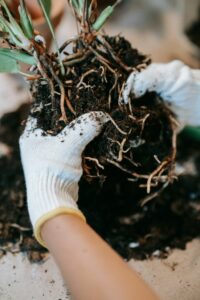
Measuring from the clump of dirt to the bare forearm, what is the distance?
0.50 ft

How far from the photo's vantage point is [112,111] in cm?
76

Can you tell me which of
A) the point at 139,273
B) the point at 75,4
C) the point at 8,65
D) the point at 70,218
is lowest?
the point at 139,273

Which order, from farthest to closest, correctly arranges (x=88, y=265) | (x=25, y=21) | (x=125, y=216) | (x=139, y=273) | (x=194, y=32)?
(x=194, y=32) → (x=125, y=216) → (x=139, y=273) → (x=25, y=21) → (x=88, y=265)

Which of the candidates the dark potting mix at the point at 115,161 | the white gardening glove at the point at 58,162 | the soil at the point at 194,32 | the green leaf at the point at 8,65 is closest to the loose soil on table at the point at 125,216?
the dark potting mix at the point at 115,161

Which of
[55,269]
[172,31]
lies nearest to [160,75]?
[55,269]

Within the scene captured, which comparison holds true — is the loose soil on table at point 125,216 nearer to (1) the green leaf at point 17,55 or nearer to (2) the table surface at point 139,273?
(2) the table surface at point 139,273

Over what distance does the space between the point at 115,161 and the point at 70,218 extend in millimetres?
172

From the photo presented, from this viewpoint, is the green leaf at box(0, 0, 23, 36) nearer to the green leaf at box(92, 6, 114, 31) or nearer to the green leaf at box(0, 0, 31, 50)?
the green leaf at box(0, 0, 31, 50)

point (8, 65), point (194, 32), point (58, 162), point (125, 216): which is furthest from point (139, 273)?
point (194, 32)

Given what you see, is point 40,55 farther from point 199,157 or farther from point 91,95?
point 199,157

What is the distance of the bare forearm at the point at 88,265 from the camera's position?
566 millimetres

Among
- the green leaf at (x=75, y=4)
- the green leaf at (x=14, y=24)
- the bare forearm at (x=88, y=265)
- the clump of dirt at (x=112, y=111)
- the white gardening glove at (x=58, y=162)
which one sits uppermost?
the green leaf at (x=75, y=4)

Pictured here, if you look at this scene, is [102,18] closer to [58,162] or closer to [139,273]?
[58,162]

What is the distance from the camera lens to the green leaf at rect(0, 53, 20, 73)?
2.37 ft
